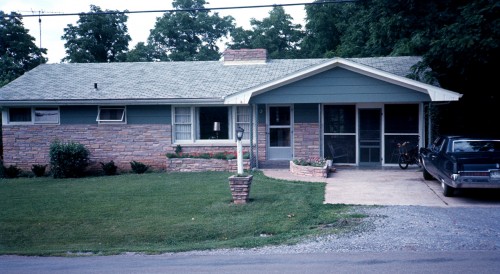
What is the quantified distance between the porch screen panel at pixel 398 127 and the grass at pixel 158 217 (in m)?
5.11

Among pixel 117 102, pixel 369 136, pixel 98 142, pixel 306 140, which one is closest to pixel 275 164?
pixel 306 140

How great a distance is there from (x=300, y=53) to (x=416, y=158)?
2701cm

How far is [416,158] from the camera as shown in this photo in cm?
1625

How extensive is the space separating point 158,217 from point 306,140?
8.69 m

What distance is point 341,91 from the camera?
15367 millimetres

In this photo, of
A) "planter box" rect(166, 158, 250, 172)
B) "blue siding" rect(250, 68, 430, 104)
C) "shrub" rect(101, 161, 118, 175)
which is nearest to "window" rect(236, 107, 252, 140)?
"planter box" rect(166, 158, 250, 172)

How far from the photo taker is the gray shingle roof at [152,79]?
17.8 metres

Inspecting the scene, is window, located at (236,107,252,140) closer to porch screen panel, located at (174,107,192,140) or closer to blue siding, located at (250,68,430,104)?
porch screen panel, located at (174,107,192,140)

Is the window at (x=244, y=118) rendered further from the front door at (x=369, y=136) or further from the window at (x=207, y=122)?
the front door at (x=369, y=136)

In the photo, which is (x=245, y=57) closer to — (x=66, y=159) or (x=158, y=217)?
(x=66, y=159)

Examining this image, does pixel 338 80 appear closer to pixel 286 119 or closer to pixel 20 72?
pixel 286 119

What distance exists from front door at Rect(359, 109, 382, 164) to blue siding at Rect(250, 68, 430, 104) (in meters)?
1.99

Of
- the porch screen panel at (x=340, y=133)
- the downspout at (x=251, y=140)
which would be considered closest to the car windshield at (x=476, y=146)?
the porch screen panel at (x=340, y=133)

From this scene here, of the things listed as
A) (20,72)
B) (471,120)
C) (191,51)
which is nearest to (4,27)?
(20,72)
